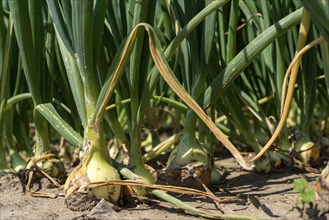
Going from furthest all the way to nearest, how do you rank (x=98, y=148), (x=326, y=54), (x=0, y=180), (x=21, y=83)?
(x=21, y=83) < (x=0, y=180) < (x=98, y=148) < (x=326, y=54)

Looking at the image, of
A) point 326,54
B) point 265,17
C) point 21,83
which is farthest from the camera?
point 21,83

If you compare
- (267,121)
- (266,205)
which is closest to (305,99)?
(267,121)

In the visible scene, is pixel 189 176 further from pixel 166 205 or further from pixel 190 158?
pixel 166 205

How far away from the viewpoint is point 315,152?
1641 millimetres

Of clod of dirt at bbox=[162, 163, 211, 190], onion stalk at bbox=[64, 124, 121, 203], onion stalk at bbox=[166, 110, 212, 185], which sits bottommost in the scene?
clod of dirt at bbox=[162, 163, 211, 190]

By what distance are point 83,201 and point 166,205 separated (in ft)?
0.60

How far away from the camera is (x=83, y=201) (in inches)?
45.2

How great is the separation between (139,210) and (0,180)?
0.44m

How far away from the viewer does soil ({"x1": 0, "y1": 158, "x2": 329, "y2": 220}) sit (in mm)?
1112

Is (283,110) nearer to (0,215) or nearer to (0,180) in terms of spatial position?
(0,215)

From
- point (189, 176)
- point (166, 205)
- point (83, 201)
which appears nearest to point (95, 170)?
Result: point (83, 201)

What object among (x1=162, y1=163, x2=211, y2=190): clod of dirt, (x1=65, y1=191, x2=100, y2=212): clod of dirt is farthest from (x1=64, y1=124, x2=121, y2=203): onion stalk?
(x1=162, y1=163, x2=211, y2=190): clod of dirt

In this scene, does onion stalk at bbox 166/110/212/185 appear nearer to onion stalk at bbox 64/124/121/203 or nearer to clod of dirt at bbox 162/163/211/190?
clod of dirt at bbox 162/163/211/190

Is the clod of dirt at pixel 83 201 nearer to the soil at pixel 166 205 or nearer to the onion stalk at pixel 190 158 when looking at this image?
the soil at pixel 166 205
